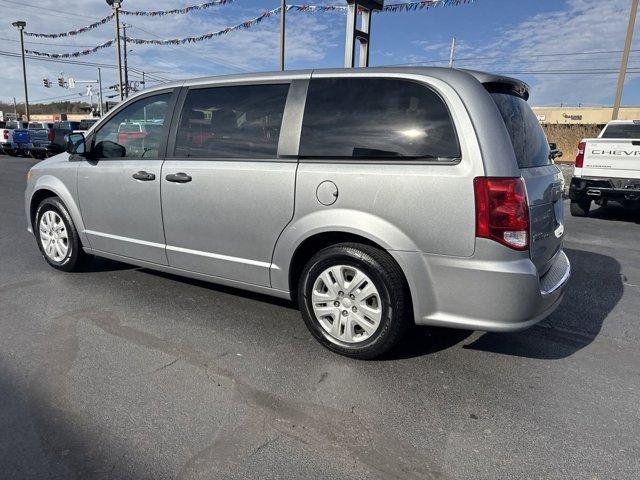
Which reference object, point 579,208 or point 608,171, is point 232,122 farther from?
point 579,208

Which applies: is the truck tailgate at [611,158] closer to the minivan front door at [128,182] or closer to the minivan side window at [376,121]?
the minivan side window at [376,121]

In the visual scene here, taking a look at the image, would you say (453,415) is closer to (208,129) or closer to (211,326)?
(211,326)

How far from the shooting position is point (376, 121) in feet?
9.77

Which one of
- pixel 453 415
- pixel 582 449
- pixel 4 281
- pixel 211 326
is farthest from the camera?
pixel 4 281

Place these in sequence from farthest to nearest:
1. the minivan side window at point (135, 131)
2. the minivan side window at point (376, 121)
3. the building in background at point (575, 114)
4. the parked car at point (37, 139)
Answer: the building in background at point (575, 114) → the parked car at point (37, 139) → the minivan side window at point (135, 131) → the minivan side window at point (376, 121)

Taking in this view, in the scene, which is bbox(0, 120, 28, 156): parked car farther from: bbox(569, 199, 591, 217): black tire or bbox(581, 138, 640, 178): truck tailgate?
bbox(581, 138, 640, 178): truck tailgate

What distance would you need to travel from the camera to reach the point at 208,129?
12.2ft

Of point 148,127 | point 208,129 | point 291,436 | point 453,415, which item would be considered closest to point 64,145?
point 148,127

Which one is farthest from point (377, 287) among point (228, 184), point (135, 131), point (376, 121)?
point (135, 131)

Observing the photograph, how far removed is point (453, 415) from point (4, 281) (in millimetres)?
4307

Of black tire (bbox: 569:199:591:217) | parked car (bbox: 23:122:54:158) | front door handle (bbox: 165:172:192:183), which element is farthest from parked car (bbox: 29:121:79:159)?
black tire (bbox: 569:199:591:217)

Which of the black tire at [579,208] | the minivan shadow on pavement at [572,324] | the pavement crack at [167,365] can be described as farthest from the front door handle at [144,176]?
the black tire at [579,208]

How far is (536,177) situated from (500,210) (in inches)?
19.8

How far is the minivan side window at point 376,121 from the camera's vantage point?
2820mm
